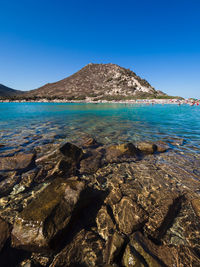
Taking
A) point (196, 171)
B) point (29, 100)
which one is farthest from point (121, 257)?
point (29, 100)

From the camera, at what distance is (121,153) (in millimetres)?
8312

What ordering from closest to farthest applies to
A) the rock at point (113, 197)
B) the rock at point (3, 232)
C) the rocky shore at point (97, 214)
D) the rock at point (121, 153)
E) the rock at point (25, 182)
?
the rocky shore at point (97, 214), the rock at point (3, 232), the rock at point (113, 197), the rock at point (25, 182), the rock at point (121, 153)

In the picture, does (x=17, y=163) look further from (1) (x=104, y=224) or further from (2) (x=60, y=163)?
(1) (x=104, y=224)

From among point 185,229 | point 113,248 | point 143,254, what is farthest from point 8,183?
point 185,229

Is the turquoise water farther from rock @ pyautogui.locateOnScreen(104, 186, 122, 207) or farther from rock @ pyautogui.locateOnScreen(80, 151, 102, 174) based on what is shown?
rock @ pyautogui.locateOnScreen(104, 186, 122, 207)

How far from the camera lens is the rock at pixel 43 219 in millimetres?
2898

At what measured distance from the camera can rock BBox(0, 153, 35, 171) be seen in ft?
21.0

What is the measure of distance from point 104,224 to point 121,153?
495 centimetres

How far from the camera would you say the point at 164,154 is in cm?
858

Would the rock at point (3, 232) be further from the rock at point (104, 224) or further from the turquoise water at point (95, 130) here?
the turquoise water at point (95, 130)

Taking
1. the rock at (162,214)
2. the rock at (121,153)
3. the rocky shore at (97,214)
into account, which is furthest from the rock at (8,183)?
the rock at (162,214)

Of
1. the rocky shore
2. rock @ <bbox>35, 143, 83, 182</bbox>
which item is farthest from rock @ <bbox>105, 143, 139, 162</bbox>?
rock @ <bbox>35, 143, 83, 182</bbox>

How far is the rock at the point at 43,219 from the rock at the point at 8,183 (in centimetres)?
236

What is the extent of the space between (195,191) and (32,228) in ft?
21.0
